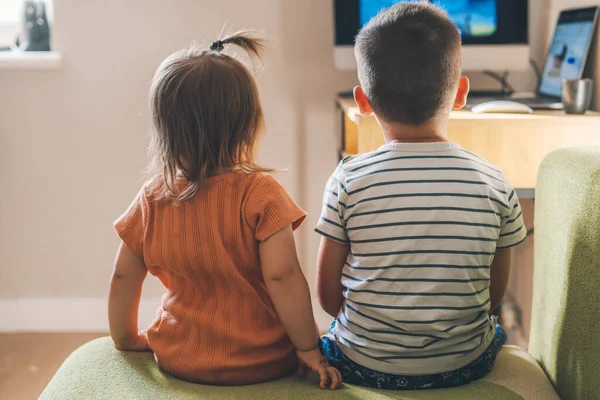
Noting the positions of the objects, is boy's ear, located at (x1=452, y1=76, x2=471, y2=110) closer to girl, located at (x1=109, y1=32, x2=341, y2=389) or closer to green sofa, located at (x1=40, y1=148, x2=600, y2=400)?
green sofa, located at (x1=40, y1=148, x2=600, y2=400)

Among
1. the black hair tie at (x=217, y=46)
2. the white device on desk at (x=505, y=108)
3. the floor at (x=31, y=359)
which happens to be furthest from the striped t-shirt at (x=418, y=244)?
the floor at (x=31, y=359)

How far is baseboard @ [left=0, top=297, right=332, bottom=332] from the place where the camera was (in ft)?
8.21

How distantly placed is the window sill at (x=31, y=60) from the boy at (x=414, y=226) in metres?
1.50

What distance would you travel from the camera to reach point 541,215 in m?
1.19

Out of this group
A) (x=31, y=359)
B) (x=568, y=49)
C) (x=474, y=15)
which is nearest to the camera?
(x=568, y=49)

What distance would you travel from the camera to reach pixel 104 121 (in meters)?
2.38

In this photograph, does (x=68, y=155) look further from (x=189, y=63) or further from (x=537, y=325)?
(x=537, y=325)

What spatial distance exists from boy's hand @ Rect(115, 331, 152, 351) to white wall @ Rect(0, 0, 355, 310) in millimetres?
1234

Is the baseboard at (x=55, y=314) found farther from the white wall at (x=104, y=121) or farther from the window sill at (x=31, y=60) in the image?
the window sill at (x=31, y=60)

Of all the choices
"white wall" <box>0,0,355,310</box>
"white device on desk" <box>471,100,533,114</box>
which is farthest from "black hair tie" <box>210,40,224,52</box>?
"white wall" <box>0,0,355,310</box>

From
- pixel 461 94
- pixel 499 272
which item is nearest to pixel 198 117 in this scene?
pixel 461 94

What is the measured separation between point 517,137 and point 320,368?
755mm

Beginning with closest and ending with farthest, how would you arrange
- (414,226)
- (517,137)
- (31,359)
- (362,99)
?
(414,226) < (362,99) < (517,137) < (31,359)

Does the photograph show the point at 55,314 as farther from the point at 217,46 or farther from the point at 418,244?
the point at 418,244
